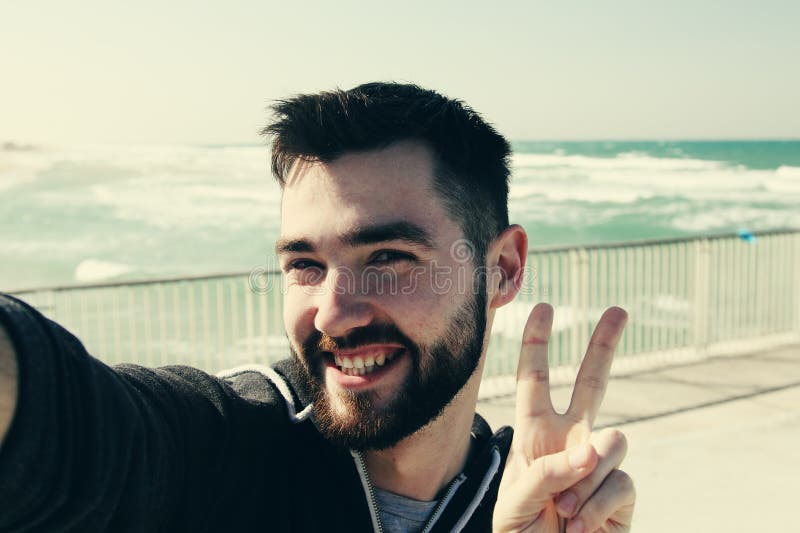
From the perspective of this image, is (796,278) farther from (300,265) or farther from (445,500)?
(300,265)

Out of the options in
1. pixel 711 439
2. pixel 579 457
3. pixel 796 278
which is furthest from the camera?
pixel 796 278

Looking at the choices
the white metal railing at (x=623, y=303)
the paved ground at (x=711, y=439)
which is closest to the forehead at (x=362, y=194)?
the paved ground at (x=711, y=439)

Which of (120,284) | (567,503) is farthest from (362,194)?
(120,284)

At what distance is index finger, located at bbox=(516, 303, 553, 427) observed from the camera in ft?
5.00

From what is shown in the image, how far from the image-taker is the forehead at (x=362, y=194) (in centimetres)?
162

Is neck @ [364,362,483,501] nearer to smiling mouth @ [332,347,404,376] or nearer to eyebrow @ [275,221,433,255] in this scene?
smiling mouth @ [332,347,404,376]

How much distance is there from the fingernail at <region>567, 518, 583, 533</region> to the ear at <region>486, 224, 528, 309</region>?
2.25 ft

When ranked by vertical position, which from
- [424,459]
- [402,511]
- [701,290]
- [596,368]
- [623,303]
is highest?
[596,368]

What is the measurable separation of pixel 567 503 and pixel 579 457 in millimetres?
103

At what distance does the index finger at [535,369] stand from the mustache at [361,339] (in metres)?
0.25

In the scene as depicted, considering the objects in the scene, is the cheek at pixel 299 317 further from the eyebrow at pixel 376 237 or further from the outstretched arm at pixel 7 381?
the outstretched arm at pixel 7 381

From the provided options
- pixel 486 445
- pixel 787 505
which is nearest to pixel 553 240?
pixel 787 505

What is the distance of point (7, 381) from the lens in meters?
0.90

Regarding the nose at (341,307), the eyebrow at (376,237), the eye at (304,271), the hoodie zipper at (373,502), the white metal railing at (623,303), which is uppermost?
the eyebrow at (376,237)
